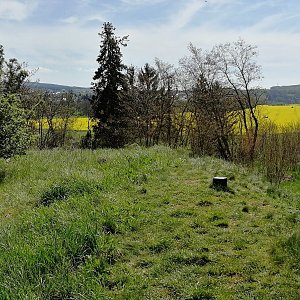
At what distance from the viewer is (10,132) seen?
12.8 metres

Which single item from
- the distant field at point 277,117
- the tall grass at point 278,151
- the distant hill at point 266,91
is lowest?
the tall grass at point 278,151

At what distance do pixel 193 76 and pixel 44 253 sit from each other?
686 inches

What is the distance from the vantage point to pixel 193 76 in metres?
21.1

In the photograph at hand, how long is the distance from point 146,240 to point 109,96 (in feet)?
74.2

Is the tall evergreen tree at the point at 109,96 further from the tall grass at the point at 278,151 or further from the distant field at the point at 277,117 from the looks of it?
the tall grass at the point at 278,151

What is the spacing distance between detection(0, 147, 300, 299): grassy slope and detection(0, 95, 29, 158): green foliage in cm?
323

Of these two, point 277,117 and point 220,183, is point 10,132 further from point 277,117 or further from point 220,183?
point 277,117

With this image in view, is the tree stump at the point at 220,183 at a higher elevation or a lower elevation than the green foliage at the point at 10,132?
lower

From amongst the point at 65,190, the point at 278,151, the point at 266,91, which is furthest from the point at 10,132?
the point at 266,91

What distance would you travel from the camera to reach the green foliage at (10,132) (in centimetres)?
1255

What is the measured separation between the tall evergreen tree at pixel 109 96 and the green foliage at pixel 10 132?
13.5 metres

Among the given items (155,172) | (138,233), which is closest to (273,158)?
(155,172)

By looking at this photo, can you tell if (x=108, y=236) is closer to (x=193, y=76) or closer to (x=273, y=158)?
(x=273, y=158)

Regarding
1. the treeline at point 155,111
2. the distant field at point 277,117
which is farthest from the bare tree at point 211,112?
the distant field at point 277,117
